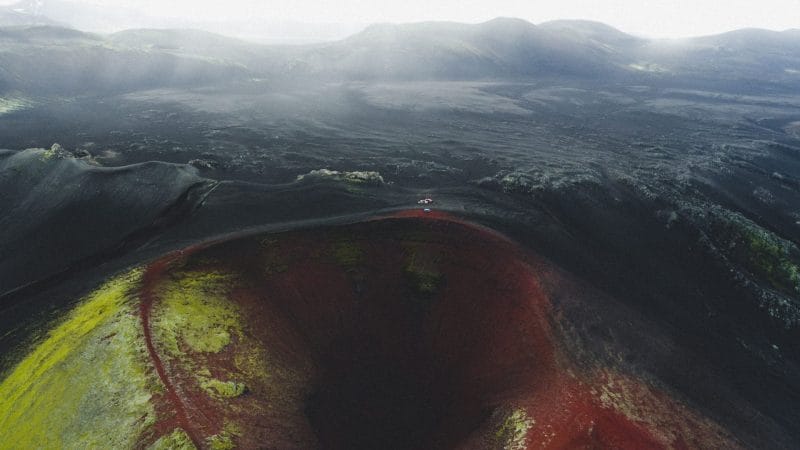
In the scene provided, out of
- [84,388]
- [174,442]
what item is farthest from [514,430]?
[84,388]

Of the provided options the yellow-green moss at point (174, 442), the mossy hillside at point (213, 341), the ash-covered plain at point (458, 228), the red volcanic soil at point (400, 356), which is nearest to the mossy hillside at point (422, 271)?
the red volcanic soil at point (400, 356)

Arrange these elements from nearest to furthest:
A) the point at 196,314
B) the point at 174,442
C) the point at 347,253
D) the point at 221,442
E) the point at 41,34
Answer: the point at 174,442
the point at 221,442
the point at 196,314
the point at 347,253
the point at 41,34

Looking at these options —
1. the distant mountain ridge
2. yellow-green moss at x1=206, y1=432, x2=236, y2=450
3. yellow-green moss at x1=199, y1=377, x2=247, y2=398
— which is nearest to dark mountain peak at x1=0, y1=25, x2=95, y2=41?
the distant mountain ridge

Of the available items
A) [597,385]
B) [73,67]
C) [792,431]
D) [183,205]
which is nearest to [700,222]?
[792,431]

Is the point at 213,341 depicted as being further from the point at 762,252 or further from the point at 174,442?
the point at 762,252

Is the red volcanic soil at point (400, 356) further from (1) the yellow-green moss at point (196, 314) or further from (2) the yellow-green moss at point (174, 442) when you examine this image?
(1) the yellow-green moss at point (196, 314)

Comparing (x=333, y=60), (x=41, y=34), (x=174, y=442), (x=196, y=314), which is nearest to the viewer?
(x=174, y=442)

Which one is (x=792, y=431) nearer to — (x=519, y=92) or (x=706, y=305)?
(x=706, y=305)
